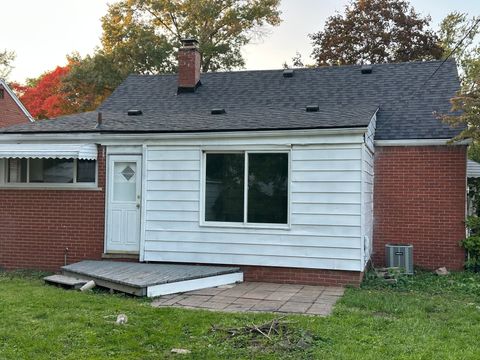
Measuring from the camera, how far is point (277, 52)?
98.5ft

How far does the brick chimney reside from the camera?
1389cm

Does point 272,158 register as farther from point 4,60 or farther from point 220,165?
point 4,60

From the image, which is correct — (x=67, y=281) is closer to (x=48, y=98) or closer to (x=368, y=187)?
(x=368, y=187)

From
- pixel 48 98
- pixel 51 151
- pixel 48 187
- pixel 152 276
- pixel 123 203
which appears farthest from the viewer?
pixel 48 98

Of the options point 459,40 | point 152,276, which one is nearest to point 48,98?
point 459,40

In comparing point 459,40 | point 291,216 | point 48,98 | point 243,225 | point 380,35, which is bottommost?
point 243,225

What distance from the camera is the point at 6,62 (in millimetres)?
42844

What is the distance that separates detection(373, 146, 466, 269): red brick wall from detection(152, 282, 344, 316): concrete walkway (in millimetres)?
2862

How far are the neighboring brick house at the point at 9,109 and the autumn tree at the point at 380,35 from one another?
1677cm

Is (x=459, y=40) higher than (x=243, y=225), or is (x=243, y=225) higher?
(x=459, y=40)

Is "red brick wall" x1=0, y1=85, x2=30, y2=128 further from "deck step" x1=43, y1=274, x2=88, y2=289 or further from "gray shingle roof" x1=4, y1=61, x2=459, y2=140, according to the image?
"deck step" x1=43, y1=274, x2=88, y2=289

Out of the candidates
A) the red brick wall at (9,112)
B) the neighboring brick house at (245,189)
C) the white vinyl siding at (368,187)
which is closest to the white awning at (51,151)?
the neighboring brick house at (245,189)

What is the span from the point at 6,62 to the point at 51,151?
127ft

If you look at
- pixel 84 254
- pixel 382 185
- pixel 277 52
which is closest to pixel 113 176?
pixel 84 254
